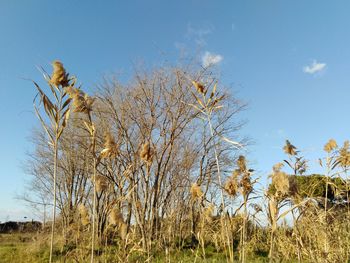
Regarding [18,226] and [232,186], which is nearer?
[232,186]

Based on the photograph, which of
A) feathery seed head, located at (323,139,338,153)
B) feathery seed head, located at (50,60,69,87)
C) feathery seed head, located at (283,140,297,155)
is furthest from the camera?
feathery seed head, located at (323,139,338,153)

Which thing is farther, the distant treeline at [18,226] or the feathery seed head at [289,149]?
the distant treeline at [18,226]

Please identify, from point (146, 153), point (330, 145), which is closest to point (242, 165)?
point (146, 153)

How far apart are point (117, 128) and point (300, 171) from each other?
1280cm

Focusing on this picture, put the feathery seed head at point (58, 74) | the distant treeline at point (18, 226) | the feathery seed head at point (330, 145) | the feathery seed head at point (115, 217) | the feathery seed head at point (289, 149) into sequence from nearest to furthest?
1. the feathery seed head at point (58, 74)
2. the feathery seed head at point (115, 217)
3. the feathery seed head at point (289, 149)
4. the feathery seed head at point (330, 145)
5. the distant treeline at point (18, 226)


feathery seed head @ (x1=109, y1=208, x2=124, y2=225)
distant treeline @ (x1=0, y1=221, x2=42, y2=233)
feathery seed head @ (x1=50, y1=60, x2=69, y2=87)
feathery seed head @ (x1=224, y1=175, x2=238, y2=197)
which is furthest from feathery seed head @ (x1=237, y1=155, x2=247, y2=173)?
distant treeline @ (x1=0, y1=221, x2=42, y2=233)

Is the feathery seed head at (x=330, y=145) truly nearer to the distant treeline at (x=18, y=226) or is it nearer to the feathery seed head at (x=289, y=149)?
the feathery seed head at (x=289, y=149)

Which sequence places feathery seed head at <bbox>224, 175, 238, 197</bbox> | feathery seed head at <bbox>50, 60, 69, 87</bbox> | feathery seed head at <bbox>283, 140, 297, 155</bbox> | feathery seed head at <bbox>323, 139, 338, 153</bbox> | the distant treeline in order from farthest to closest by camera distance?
the distant treeline → feathery seed head at <bbox>323, 139, 338, 153</bbox> → feathery seed head at <bbox>283, 140, 297, 155</bbox> → feathery seed head at <bbox>224, 175, 238, 197</bbox> → feathery seed head at <bbox>50, 60, 69, 87</bbox>

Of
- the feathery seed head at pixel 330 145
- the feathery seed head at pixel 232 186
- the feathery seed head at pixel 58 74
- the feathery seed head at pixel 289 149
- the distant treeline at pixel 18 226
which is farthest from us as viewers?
the distant treeline at pixel 18 226

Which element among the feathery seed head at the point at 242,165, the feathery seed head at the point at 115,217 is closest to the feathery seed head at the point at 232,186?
the feathery seed head at the point at 242,165

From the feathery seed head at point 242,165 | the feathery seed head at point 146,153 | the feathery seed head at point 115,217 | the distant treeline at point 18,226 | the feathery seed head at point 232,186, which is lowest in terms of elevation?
the distant treeline at point 18,226

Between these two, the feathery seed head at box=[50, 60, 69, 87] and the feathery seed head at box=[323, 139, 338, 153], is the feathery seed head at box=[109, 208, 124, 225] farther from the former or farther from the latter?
the feathery seed head at box=[323, 139, 338, 153]

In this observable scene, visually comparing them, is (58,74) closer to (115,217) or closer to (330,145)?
(115,217)

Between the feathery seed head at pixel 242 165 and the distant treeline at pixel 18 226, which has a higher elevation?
the feathery seed head at pixel 242 165
